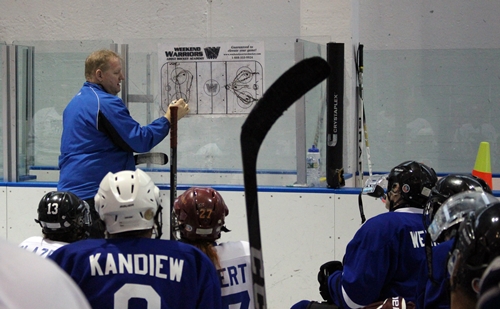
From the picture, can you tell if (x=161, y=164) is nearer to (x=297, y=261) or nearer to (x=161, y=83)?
(x=161, y=83)

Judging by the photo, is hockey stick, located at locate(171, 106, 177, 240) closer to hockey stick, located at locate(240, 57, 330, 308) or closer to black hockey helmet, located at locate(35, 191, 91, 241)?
black hockey helmet, located at locate(35, 191, 91, 241)

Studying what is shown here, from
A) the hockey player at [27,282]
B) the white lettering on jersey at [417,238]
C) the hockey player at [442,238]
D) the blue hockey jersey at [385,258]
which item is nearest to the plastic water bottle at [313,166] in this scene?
the blue hockey jersey at [385,258]

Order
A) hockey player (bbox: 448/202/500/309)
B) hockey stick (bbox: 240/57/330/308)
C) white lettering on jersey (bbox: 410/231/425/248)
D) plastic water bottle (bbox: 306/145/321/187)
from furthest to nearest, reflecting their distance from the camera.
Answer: plastic water bottle (bbox: 306/145/321/187)
white lettering on jersey (bbox: 410/231/425/248)
hockey stick (bbox: 240/57/330/308)
hockey player (bbox: 448/202/500/309)

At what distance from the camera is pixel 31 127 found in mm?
4656

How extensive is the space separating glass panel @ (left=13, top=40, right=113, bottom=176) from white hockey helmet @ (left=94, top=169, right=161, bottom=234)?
2.72m

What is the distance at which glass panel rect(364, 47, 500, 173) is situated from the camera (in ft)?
17.7

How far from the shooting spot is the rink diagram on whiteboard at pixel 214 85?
425 cm

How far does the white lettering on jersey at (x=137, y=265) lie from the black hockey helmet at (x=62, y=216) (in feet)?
2.73

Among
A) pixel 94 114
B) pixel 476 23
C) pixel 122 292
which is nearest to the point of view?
pixel 122 292

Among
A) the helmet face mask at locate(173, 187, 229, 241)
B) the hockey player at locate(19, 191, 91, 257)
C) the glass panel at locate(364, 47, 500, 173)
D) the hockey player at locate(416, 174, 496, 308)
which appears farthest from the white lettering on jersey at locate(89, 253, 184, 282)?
the glass panel at locate(364, 47, 500, 173)

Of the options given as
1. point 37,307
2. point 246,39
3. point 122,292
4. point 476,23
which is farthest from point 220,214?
point 476,23

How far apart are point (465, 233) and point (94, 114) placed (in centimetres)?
273

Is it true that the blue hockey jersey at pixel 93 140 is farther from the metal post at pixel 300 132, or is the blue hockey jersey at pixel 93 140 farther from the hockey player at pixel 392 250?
the hockey player at pixel 392 250

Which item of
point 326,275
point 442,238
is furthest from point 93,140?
point 442,238
